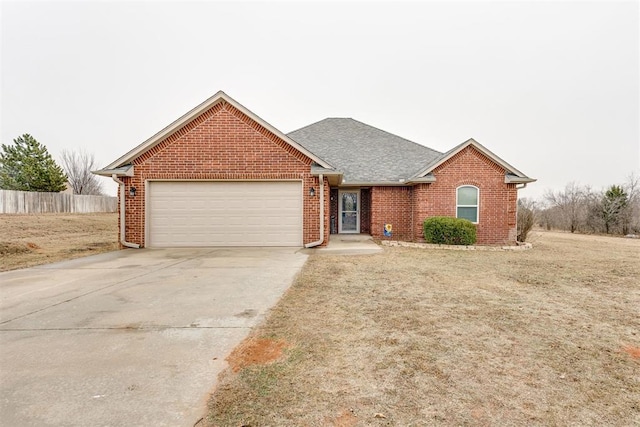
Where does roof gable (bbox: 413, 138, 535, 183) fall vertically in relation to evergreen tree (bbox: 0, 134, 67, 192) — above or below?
below

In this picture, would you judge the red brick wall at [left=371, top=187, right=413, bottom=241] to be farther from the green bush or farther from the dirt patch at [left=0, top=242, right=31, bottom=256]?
the dirt patch at [left=0, top=242, right=31, bottom=256]

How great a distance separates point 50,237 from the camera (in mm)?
16672

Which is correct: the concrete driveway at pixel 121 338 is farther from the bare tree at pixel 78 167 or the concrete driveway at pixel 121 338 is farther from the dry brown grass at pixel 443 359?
the bare tree at pixel 78 167

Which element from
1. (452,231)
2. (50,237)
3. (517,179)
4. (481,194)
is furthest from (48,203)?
(517,179)

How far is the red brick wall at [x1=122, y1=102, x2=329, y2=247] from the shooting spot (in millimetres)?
10664

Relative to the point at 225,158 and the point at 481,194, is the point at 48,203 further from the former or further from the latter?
the point at 481,194

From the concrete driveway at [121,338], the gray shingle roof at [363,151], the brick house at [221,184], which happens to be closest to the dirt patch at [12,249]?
the brick house at [221,184]

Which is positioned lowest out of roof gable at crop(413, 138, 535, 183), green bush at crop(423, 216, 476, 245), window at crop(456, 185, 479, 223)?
green bush at crop(423, 216, 476, 245)

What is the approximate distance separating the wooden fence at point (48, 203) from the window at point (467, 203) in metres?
31.3

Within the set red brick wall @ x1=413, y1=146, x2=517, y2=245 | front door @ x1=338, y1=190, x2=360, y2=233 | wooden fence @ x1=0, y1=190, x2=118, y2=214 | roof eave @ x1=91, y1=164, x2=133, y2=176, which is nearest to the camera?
roof eave @ x1=91, y1=164, x2=133, y2=176

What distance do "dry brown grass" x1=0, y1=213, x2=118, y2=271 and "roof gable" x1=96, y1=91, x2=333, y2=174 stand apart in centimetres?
331

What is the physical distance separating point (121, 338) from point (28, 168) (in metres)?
37.4

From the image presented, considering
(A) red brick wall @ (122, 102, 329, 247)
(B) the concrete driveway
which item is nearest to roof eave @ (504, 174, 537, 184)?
(A) red brick wall @ (122, 102, 329, 247)

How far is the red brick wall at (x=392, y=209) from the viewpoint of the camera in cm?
1354
